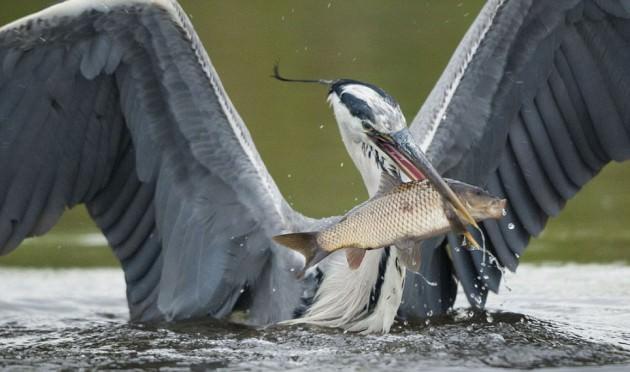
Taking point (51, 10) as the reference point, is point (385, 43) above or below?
above

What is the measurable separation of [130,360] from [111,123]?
A: 1.39 m

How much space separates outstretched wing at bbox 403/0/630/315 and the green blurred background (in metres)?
1.07

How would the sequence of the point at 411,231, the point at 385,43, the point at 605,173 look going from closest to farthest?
the point at 411,231
the point at 605,173
the point at 385,43

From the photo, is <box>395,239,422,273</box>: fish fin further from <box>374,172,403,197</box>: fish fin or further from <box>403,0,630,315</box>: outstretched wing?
<box>403,0,630,315</box>: outstretched wing

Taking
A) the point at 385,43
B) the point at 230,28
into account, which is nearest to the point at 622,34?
the point at 385,43

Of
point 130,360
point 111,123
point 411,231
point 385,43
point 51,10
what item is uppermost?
point 385,43

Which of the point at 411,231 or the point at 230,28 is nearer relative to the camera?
the point at 411,231

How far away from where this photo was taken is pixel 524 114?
24.8 feet

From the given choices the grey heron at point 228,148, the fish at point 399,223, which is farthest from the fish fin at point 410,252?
the grey heron at point 228,148

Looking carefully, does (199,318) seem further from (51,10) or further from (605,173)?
(605,173)

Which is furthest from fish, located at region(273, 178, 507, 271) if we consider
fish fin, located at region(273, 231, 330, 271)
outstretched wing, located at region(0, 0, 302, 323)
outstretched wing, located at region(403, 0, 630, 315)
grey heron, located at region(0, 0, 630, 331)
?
outstretched wing, located at region(403, 0, 630, 315)

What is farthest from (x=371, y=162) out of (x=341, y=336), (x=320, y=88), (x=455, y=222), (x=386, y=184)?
(x=320, y=88)

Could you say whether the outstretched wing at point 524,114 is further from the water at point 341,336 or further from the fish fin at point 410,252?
the fish fin at point 410,252

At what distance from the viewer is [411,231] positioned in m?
5.74
